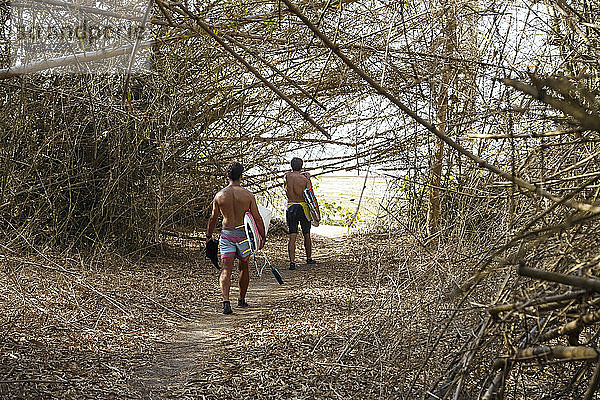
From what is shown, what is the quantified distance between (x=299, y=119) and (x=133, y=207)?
9.74ft

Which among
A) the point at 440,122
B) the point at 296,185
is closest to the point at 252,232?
the point at 296,185

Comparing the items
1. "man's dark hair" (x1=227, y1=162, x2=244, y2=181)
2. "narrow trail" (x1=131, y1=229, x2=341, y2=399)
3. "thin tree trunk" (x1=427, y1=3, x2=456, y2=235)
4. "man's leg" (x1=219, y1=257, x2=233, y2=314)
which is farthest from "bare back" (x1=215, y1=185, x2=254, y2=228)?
"thin tree trunk" (x1=427, y1=3, x2=456, y2=235)

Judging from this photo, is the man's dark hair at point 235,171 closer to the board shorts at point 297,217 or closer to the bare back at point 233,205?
the bare back at point 233,205

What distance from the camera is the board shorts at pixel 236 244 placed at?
7102mm

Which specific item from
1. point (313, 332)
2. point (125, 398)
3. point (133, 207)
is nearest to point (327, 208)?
point (133, 207)

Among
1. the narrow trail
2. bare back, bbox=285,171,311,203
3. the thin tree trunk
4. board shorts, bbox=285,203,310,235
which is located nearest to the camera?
the narrow trail

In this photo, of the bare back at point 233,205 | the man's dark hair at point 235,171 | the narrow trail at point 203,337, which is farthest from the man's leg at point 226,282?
the man's dark hair at point 235,171

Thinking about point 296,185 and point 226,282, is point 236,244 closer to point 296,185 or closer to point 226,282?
point 226,282

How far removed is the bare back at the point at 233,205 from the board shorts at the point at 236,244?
0.26 ft

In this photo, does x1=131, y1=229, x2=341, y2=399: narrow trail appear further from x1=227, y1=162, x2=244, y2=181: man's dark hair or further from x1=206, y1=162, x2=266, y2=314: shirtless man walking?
x1=227, y1=162, x2=244, y2=181: man's dark hair

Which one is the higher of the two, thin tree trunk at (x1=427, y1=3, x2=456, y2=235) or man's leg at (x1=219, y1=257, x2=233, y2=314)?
thin tree trunk at (x1=427, y1=3, x2=456, y2=235)

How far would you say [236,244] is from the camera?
23.3 feet

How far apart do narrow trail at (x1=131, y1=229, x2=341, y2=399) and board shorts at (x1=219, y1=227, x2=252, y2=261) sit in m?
0.68

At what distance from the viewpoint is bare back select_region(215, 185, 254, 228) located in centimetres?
710
